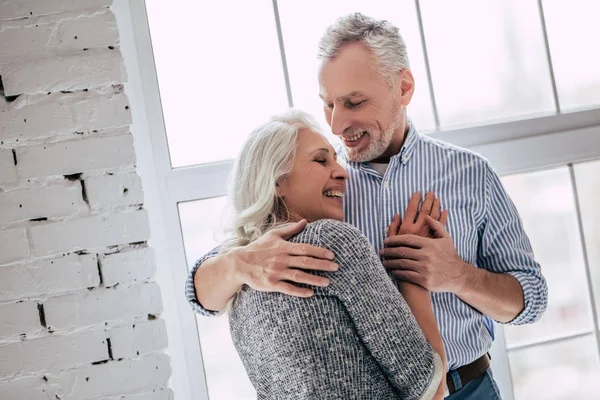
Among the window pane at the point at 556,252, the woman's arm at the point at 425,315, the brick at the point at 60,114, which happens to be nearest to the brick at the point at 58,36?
the brick at the point at 60,114

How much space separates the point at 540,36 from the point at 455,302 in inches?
41.7

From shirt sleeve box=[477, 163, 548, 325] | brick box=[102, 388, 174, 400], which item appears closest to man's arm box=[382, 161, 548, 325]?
shirt sleeve box=[477, 163, 548, 325]

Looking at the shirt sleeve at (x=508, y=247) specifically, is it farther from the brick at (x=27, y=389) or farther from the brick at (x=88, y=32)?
the brick at (x=27, y=389)

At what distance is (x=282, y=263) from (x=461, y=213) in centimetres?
68

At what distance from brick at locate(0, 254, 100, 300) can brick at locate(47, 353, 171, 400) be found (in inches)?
8.8

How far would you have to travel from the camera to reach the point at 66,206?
1.78 meters

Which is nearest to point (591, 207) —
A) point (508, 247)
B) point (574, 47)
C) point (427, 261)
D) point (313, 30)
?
point (574, 47)

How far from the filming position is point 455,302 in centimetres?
178

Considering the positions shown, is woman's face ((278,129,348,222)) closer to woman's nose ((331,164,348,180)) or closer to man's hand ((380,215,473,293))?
woman's nose ((331,164,348,180))

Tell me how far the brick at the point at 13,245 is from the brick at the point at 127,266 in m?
0.20

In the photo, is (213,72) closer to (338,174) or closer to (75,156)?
(75,156)

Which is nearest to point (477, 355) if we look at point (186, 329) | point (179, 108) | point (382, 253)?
point (382, 253)

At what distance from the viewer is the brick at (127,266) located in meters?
1.80

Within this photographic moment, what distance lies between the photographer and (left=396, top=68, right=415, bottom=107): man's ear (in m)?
1.87
